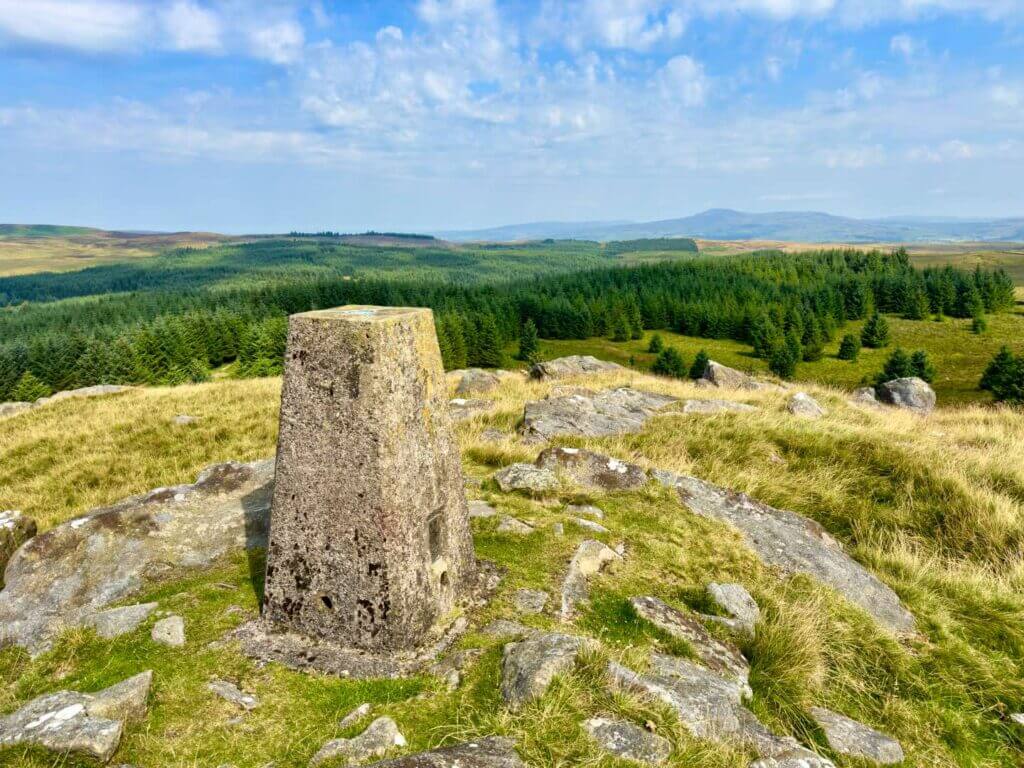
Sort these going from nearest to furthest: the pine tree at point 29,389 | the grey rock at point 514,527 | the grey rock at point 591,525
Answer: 1. the grey rock at point 514,527
2. the grey rock at point 591,525
3. the pine tree at point 29,389

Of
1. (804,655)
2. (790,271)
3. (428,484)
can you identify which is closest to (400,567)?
(428,484)

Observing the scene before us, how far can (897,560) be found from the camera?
335 inches

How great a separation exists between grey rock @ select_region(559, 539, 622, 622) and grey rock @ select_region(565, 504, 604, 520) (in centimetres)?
103

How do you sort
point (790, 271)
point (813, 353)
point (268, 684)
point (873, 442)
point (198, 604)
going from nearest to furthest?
point (268, 684) < point (198, 604) < point (873, 442) < point (813, 353) < point (790, 271)

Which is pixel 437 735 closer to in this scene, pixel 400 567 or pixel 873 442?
pixel 400 567

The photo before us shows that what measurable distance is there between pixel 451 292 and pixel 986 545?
140728 millimetres

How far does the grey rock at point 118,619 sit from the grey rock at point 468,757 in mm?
3883

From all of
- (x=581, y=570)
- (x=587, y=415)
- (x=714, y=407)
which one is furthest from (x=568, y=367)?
(x=581, y=570)

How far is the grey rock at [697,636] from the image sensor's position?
5.54 metres

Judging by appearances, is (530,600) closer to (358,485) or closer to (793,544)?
(358,485)

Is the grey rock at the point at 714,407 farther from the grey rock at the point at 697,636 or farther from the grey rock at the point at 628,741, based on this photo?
the grey rock at the point at 628,741

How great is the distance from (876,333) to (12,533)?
125m

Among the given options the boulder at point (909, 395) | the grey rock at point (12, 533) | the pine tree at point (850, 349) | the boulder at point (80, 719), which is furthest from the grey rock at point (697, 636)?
the pine tree at point (850, 349)

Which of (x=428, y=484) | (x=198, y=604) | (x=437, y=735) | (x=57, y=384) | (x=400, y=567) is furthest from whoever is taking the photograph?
(x=57, y=384)
